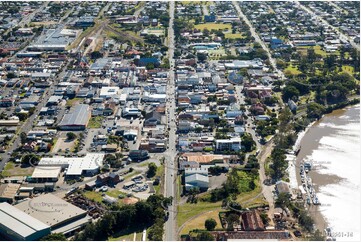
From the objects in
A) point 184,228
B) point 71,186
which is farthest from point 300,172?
point 71,186

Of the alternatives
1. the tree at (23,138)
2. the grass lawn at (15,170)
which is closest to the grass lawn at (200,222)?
the grass lawn at (15,170)

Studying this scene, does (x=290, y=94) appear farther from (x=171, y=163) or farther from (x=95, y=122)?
(x=95, y=122)

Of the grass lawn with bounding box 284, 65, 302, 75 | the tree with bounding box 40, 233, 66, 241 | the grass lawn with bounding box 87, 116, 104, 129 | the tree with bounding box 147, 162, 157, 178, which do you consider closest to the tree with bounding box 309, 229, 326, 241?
the tree with bounding box 147, 162, 157, 178

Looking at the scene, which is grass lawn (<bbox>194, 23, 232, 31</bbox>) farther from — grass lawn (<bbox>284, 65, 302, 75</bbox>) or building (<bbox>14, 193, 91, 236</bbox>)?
building (<bbox>14, 193, 91, 236</bbox>)

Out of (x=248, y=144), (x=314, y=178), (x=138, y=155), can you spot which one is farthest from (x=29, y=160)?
(x=314, y=178)

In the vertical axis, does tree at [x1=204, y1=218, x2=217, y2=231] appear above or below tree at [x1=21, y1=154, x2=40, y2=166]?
above

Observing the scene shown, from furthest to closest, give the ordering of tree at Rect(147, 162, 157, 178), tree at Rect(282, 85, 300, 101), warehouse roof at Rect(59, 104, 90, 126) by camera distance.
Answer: tree at Rect(282, 85, 300, 101) < warehouse roof at Rect(59, 104, 90, 126) < tree at Rect(147, 162, 157, 178)

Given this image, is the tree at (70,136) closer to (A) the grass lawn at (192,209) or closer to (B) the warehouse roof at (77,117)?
(B) the warehouse roof at (77,117)
